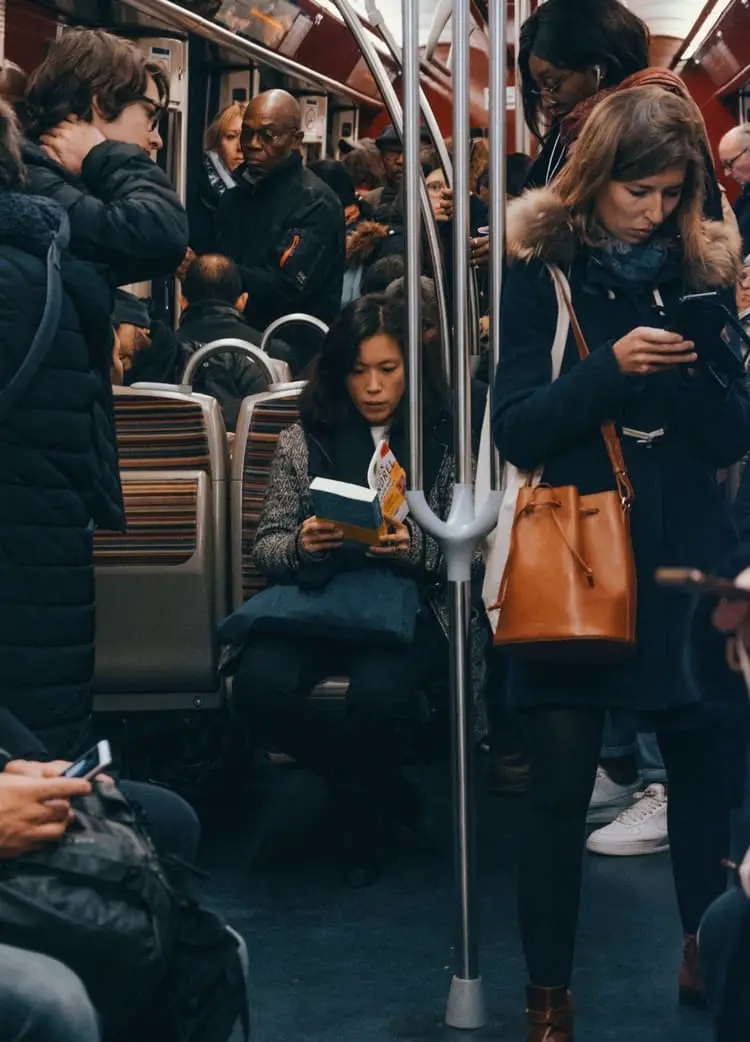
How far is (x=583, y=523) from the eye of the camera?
279 cm

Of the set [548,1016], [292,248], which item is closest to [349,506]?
[548,1016]

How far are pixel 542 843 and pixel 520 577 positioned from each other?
43 centimetres

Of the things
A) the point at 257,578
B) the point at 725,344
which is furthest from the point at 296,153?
the point at 725,344

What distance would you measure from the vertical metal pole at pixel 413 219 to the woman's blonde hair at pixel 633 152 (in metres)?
0.28

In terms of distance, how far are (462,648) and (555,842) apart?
405mm

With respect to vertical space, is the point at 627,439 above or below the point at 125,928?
above

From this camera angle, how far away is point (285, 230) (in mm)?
6828

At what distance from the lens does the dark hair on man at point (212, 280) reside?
646 cm

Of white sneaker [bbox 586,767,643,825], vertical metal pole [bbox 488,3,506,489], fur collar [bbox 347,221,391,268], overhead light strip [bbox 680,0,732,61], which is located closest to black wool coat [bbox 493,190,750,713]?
vertical metal pole [bbox 488,3,506,489]

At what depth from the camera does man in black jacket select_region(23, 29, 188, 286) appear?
354 centimetres

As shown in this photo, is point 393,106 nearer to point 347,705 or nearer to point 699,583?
point 347,705

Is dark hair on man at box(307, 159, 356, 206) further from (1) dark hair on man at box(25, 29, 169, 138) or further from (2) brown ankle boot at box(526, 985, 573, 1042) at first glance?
(2) brown ankle boot at box(526, 985, 573, 1042)

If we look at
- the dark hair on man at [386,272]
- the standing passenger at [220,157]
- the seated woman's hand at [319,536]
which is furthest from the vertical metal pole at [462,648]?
the standing passenger at [220,157]

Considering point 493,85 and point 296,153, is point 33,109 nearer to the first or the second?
point 493,85
